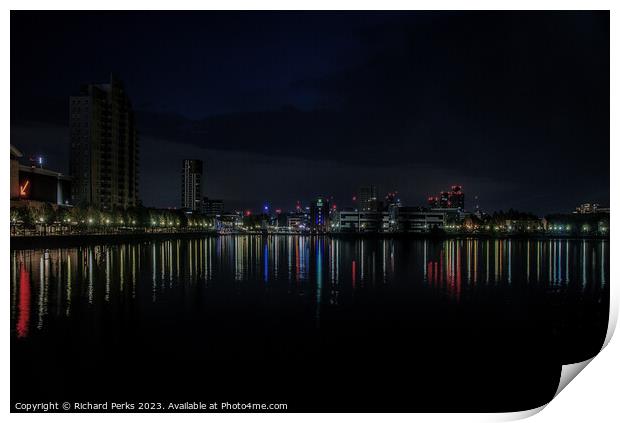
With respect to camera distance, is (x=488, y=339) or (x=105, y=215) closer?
(x=488, y=339)

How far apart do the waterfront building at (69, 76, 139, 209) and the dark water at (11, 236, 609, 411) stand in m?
45.7

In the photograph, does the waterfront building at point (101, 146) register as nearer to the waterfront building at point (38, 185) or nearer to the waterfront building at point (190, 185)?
the waterfront building at point (38, 185)

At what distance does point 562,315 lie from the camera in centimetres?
1094

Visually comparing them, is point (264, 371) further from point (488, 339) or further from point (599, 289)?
point (599, 289)

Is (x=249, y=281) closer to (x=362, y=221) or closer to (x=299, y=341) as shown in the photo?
(x=299, y=341)

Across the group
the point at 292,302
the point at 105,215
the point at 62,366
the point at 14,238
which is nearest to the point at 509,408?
the point at 62,366

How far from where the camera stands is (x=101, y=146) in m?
60.2

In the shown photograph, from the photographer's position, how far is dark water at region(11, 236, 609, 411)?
620 cm

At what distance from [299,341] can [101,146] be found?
5816cm

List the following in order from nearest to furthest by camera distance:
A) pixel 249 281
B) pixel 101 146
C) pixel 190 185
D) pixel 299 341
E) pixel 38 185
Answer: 1. pixel 299 341
2. pixel 249 281
3. pixel 38 185
4. pixel 101 146
5. pixel 190 185

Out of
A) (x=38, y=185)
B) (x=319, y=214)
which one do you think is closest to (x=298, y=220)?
(x=319, y=214)
